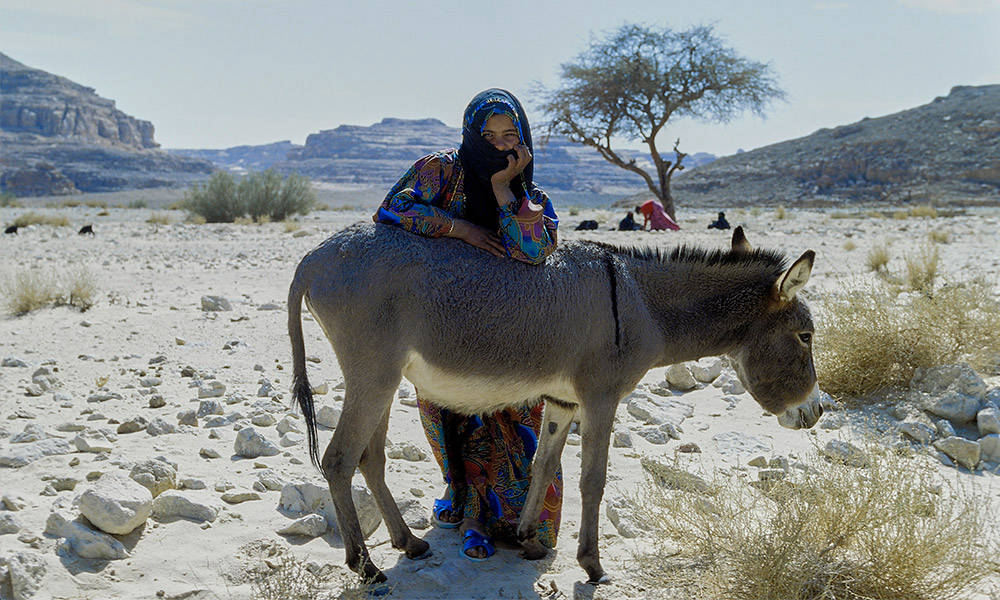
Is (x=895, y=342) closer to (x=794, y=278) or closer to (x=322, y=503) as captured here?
(x=794, y=278)

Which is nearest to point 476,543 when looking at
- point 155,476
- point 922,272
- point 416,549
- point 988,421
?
point 416,549

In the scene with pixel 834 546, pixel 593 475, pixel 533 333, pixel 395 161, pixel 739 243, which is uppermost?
pixel 395 161

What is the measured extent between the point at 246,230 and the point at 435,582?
2099 cm

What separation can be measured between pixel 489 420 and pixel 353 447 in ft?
→ 3.56

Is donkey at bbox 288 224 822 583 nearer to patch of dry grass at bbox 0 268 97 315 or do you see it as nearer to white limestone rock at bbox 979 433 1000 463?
white limestone rock at bbox 979 433 1000 463

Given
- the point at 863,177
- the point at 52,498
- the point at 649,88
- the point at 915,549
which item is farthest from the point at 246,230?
the point at 863,177

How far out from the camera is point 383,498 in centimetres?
411

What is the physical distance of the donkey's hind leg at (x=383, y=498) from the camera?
4051 millimetres

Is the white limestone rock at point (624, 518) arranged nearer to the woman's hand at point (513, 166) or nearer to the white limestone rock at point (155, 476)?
the woman's hand at point (513, 166)

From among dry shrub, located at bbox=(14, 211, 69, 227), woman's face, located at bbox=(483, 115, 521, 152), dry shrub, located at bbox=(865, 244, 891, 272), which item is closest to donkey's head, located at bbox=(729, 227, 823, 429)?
woman's face, located at bbox=(483, 115, 521, 152)

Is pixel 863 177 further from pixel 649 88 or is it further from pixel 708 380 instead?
pixel 708 380

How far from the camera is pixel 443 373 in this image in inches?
147

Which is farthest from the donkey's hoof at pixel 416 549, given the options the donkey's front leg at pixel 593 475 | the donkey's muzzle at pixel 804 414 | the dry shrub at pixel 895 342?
the dry shrub at pixel 895 342

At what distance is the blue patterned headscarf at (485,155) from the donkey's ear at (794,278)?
4.84 feet
